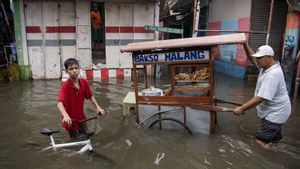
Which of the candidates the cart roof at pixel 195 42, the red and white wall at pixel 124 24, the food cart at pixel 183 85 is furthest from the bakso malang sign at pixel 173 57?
the red and white wall at pixel 124 24

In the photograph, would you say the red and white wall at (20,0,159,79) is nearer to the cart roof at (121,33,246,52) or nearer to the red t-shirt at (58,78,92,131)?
the cart roof at (121,33,246,52)

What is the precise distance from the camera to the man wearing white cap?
441 cm

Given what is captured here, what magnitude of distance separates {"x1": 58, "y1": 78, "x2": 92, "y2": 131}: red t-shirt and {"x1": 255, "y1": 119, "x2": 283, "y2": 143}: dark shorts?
3.11m

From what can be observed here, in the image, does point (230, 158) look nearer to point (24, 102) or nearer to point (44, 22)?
A: point (24, 102)

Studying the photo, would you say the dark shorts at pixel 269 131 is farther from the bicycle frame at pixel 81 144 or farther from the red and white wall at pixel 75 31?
the red and white wall at pixel 75 31

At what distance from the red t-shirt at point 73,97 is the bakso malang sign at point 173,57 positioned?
1.34m

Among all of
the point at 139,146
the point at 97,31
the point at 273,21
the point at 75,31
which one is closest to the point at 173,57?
the point at 139,146

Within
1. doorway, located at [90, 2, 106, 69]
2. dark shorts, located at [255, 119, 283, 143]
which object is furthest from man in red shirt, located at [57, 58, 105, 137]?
doorway, located at [90, 2, 106, 69]

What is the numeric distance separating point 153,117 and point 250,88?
577 cm

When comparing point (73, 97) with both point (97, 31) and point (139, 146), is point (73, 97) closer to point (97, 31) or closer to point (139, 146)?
point (139, 146)

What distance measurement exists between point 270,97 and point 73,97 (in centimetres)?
323

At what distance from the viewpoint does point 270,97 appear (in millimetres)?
4406

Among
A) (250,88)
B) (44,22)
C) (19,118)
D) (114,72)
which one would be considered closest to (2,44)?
(44,22)

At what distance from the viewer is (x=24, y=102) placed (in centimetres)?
823
